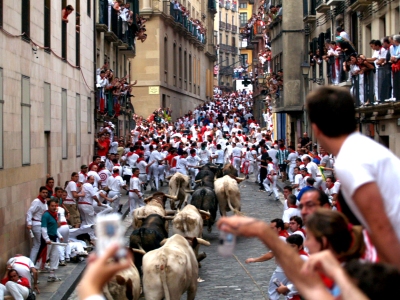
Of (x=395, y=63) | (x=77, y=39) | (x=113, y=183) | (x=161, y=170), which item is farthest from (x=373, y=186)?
(x=161, y=170)

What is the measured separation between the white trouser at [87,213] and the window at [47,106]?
7.39 ft

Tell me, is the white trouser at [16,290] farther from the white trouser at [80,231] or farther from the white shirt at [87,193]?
the white shirt at [87,193]

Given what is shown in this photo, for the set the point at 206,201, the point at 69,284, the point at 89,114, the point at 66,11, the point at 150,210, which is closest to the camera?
the point at 69,284

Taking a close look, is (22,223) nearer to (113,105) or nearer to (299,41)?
(113,105)

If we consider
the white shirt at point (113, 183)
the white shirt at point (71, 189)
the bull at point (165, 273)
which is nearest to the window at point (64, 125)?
the white shirt at point (113, 183)

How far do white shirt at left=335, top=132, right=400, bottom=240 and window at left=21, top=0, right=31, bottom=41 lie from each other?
1468cm

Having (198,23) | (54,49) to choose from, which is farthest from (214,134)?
(198,23)

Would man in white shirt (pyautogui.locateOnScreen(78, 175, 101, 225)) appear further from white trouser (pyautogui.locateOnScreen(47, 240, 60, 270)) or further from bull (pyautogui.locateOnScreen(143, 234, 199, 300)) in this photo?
bull (pyautogui.locateOnScreen(143, 234, 199, 300))

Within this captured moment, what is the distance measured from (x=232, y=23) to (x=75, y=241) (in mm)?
109521

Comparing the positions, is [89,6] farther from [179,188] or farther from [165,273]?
[165,273]

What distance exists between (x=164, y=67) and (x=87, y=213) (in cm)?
4038

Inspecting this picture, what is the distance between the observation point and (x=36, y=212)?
52.0ft

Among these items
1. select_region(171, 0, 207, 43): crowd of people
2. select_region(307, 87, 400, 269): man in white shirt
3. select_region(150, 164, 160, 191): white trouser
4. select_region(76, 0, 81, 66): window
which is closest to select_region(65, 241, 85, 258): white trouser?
select_region(76, 0, 81, 66): window

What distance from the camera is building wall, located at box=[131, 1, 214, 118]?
184ft
